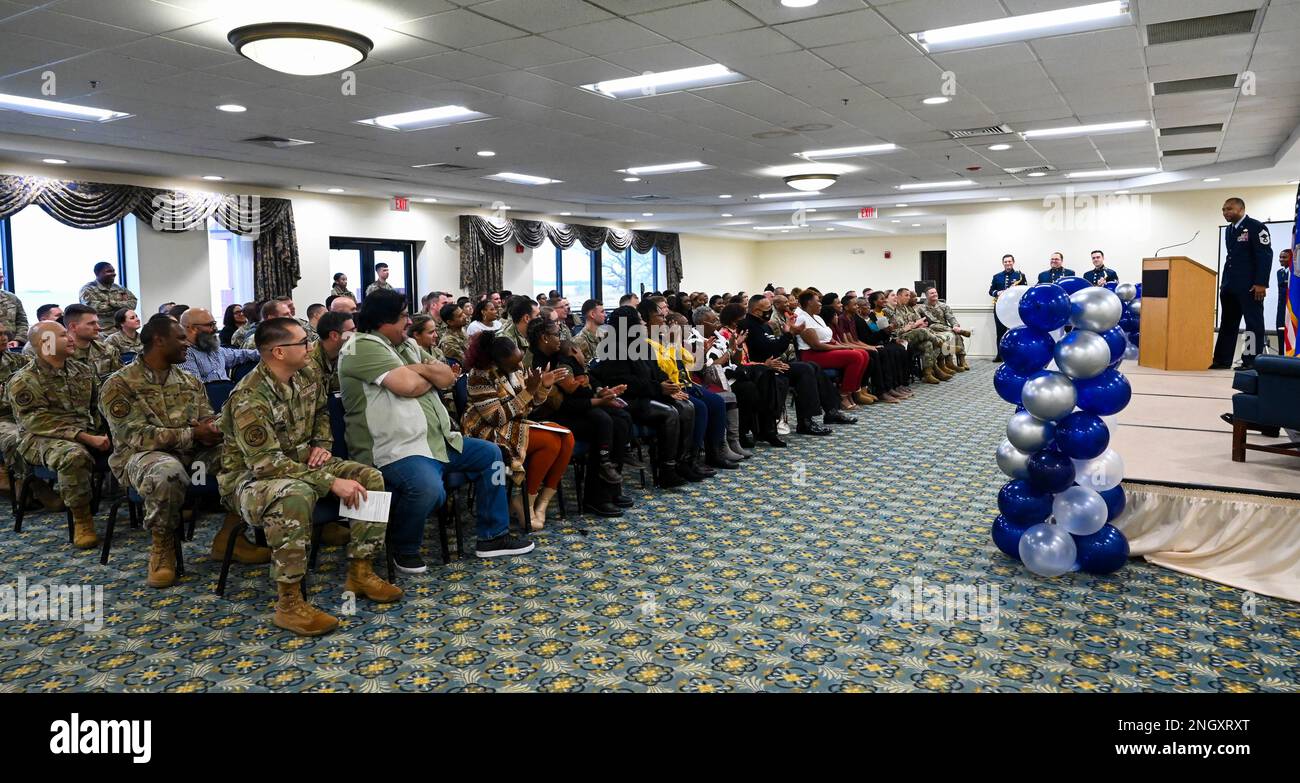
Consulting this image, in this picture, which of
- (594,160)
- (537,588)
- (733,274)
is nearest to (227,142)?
(594,160)

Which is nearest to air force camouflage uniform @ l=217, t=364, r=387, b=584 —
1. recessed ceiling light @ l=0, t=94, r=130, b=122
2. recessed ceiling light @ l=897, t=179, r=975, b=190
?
recessed ceiling light @ l=0, t=94, r=130, b=122

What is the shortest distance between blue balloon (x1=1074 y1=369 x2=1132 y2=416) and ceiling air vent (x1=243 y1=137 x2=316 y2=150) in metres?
8.03

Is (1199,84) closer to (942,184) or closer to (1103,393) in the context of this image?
(1103,393)

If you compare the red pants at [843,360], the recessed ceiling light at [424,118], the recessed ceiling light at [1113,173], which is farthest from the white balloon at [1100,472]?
the recessed ceiling light at [1113,173]

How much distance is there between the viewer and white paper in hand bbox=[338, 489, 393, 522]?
334 cm

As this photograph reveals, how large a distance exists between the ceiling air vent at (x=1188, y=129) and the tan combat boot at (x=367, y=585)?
30.0 ft

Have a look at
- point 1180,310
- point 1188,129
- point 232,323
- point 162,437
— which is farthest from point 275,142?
point 1188,129

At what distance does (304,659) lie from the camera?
117 inches

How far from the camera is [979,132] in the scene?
29.9ft

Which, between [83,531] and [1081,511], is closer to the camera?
[1081,511]

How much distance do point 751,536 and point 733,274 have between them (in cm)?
2139

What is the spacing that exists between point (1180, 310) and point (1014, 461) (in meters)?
4.96

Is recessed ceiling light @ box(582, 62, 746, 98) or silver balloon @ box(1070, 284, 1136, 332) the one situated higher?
recessed ceiling light @ box(582, 62, 746, 98)

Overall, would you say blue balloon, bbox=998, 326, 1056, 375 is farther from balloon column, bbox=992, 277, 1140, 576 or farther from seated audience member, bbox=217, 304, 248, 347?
seated audience member, bbox=217, 304, 248, 347
